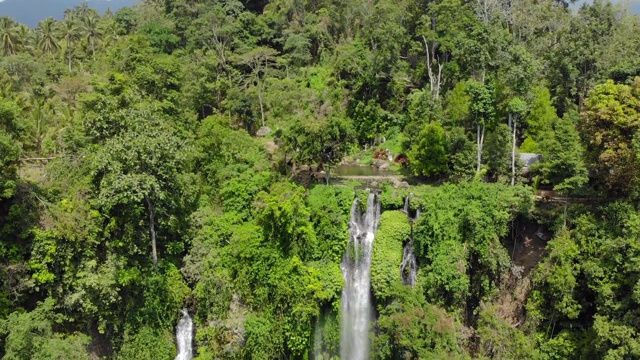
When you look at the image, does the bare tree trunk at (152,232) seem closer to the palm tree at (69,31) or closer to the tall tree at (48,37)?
the palm tree at (69,31)

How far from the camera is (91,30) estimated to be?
59.3 m

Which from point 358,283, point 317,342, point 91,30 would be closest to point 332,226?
point 358,283

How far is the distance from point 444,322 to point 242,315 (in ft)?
37.6

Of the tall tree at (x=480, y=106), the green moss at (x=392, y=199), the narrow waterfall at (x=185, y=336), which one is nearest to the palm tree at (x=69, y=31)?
the narrow waterfall at (x=185, y=336)

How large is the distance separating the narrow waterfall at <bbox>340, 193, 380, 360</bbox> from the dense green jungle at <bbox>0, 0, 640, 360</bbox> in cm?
14

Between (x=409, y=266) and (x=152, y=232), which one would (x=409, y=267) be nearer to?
(x=409, y=266)

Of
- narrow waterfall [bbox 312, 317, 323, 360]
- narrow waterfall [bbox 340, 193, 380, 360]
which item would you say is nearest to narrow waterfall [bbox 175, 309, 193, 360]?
narrow waterfall [bbox 312, 317, 323, 360]

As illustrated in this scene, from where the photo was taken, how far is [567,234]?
84.3 ft

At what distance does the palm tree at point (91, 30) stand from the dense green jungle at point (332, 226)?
1035 inches

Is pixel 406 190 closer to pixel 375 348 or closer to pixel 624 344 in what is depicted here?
pixel 375 348

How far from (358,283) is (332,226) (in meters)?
3.94

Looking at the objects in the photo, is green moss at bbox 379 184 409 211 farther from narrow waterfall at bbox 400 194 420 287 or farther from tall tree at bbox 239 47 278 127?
tall tree at bbox 239 47 278 127

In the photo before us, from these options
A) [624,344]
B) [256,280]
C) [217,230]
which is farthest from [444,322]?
[217,230]

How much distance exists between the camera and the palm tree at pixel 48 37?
5903cm
